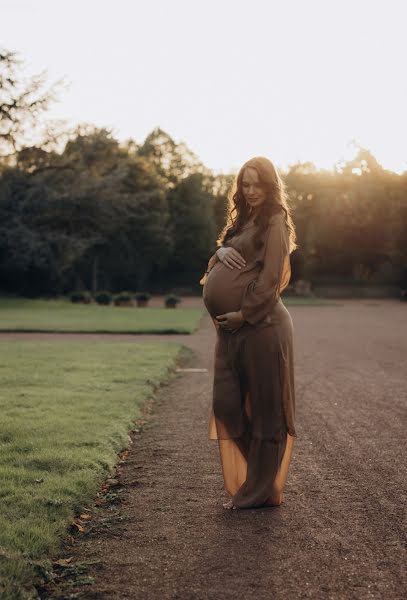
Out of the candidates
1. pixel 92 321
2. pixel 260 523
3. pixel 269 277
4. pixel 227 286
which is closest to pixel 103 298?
pixel 92 321

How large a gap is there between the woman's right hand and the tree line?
33225mm

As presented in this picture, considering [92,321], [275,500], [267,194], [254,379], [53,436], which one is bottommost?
[92,321]

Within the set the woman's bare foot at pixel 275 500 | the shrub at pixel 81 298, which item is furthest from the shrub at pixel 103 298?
the woman's bare foot at pixel 275 500

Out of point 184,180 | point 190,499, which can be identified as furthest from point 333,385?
point 184,180

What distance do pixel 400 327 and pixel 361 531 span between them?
2144cm

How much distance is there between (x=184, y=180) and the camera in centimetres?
6438

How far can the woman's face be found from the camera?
4.68 meters

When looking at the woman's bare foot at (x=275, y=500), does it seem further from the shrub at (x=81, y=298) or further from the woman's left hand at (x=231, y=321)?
the shrub at (x=81, y=298)

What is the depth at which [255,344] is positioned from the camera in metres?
4.71

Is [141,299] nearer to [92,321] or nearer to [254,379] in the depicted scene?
[92,321]

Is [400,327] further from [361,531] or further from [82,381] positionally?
[361,531]

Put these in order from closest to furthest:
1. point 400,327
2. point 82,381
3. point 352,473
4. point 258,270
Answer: point 258,270 < point 352,473 < point 82,381 < point 400,327

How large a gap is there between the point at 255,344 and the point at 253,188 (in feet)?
3.29

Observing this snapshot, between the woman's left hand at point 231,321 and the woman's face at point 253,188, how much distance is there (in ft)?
2.35
